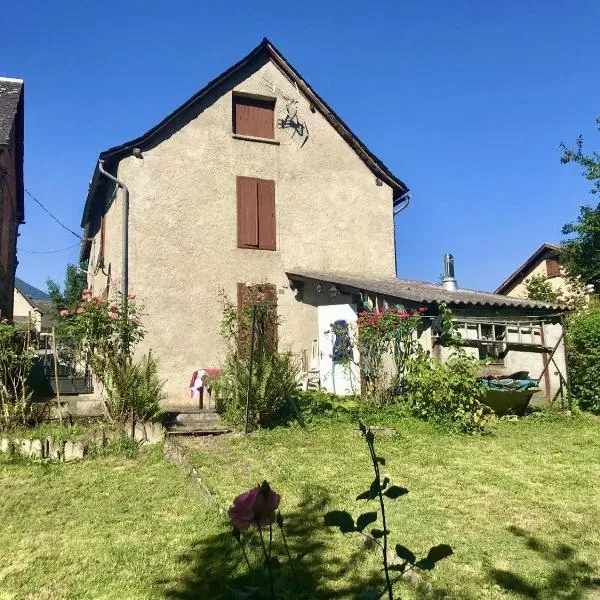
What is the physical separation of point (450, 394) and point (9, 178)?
12848mm

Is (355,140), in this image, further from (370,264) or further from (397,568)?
(397,568)

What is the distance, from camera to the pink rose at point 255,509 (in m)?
1.45

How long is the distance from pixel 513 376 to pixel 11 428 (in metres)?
8.98

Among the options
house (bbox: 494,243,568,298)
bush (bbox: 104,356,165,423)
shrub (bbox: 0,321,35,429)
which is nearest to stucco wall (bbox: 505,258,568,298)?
house (bbox: 494,243,568,298)

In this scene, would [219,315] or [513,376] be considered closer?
[513,376]

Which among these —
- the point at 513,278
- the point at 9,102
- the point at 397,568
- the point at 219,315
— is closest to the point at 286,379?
the point at 219,315

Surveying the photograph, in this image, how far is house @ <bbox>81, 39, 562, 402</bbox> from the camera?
11.6 meters

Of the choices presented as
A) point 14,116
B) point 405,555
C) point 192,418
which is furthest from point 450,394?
point 14,116

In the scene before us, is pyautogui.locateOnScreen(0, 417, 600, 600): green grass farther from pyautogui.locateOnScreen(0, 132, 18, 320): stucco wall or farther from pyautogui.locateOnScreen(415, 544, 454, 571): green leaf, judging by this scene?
pyautogui.locateOnScreen(0, 132, 18, 320): stucco wall

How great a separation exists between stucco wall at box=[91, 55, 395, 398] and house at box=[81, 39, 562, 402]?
3cm

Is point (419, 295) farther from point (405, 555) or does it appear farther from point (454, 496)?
point (405, 555)

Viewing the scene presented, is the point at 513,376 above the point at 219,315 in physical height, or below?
below

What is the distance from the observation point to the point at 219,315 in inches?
477

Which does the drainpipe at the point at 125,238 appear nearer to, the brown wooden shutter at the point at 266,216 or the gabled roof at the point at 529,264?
the brown wooden shutter at the point at 266,216
